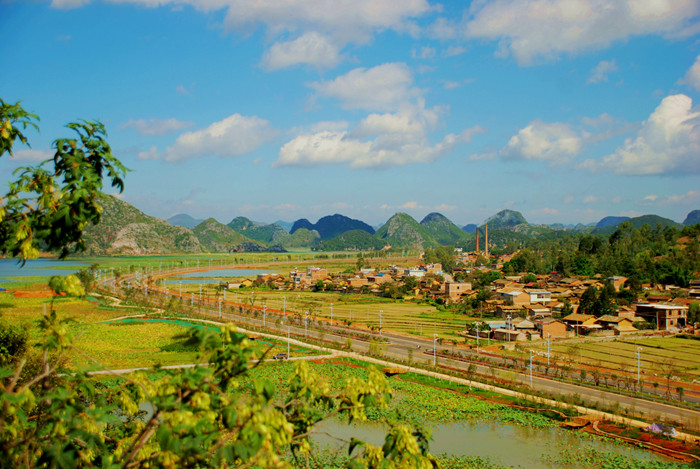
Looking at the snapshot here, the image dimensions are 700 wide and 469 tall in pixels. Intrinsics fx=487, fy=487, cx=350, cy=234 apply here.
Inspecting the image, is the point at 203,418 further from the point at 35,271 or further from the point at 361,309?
the point at 35,271

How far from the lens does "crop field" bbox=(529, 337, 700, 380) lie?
25.8 metres

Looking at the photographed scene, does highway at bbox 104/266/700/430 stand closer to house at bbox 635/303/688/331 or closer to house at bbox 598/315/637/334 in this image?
house at bbox 598/315/637/334

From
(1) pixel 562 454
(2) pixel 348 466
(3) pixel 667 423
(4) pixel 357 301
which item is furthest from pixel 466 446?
(4) pixel 357 301

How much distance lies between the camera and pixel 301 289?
221 ft

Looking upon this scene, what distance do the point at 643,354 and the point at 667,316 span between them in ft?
31.7

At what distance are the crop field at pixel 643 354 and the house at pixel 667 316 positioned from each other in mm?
2348

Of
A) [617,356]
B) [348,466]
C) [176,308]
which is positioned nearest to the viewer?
[348,466]

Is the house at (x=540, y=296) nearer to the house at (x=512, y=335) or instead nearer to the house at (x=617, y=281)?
the house at (x=617, y=281)

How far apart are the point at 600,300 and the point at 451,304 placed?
49.0 feet

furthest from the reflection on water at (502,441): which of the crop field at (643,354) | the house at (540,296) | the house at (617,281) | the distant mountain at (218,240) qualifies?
the distant mountain at (218,240)

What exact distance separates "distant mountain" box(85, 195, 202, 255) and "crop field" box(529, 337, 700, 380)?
115 meters

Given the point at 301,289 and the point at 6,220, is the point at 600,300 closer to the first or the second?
the point at 301,289

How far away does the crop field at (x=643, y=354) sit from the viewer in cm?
2575

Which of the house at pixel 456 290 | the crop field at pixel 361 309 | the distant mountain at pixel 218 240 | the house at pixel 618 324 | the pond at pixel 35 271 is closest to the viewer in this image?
the house at pixel 618 324
